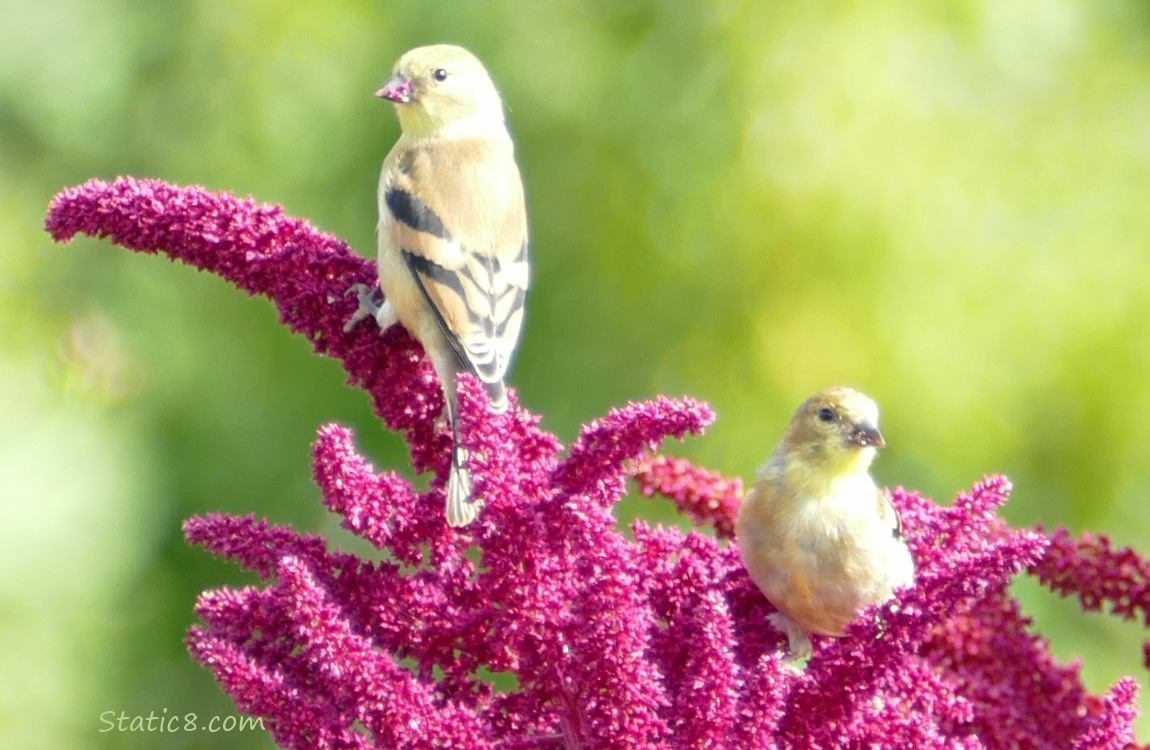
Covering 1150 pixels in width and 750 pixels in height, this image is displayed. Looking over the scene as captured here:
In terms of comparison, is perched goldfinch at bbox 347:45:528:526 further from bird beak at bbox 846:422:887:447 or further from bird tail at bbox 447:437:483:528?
bird beak at bbox 846:422:887:447

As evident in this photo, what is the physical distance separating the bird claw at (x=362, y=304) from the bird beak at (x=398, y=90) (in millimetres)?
1247

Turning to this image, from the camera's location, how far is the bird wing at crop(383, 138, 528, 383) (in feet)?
8.36

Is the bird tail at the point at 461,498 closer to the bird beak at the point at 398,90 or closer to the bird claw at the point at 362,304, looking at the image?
the bird claw at the point at 362,304

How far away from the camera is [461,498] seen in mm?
1578

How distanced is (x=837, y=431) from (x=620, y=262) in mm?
1340

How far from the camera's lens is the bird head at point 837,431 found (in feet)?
8.64

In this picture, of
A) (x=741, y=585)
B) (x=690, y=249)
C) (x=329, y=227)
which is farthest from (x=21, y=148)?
(x=741, y=585)

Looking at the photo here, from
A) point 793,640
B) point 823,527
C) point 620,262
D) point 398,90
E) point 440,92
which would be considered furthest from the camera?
point 620,262

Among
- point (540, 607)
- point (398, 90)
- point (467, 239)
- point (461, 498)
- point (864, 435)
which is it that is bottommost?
point (540, 607)

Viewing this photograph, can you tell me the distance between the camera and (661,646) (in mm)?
1581

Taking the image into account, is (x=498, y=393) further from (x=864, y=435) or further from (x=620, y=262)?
(x=620, y=262)

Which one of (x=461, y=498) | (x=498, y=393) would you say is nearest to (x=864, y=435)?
(x=498, y=393)

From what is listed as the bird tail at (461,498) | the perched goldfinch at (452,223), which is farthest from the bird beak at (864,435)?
the bird tail at (461,498)

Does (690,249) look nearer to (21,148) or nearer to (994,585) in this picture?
(21,148)
